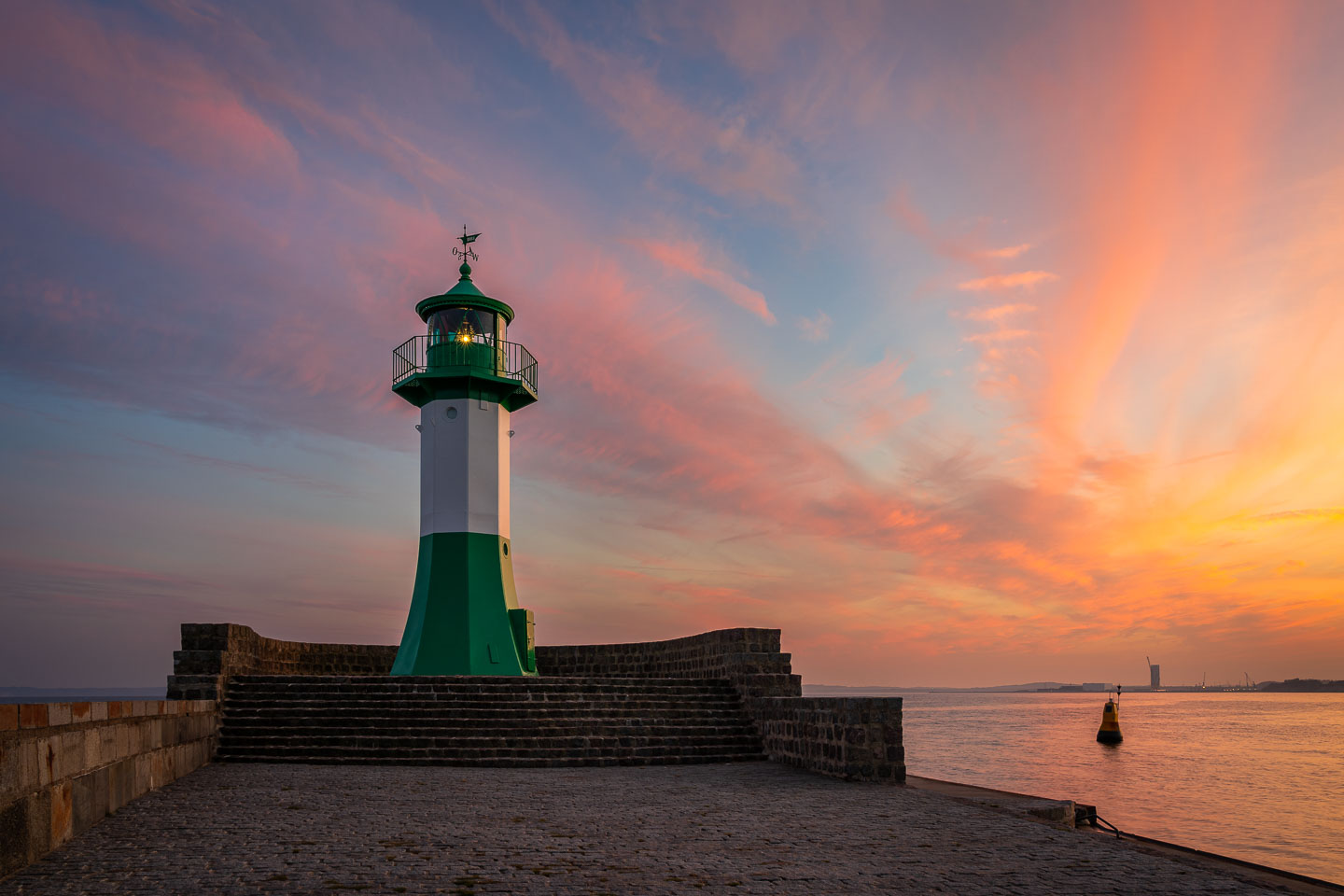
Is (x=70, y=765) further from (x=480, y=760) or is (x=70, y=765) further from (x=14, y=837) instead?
(x=480, y=760)

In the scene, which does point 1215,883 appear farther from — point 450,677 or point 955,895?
point 450,677

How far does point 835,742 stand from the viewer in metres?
12.0

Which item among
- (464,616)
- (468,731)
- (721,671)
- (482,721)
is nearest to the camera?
(468,731)

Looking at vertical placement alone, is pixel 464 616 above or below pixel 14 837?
above

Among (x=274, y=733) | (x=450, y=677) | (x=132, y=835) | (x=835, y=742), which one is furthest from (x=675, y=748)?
(x=132, y=835)

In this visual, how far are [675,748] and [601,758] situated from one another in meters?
1.22

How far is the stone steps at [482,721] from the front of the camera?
46.6 feet

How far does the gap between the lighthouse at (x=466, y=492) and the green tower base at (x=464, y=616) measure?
20mm

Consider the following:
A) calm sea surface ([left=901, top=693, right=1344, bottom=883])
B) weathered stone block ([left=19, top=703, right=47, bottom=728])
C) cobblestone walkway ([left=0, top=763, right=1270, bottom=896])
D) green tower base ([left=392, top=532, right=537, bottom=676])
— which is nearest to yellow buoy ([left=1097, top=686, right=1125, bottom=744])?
calm sea surface ([left=901, top=693, right=1344, bottom=883])

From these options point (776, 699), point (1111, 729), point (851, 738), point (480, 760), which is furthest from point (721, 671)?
point (1111, 729)

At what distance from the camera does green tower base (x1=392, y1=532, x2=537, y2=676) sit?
19.7 metres

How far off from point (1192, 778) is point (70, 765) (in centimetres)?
3576

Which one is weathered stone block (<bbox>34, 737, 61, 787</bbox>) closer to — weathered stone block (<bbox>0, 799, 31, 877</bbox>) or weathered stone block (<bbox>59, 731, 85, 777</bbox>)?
weathered stone block (<bbox>59, 731, 85, 777</bbox>)

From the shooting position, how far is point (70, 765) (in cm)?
748
